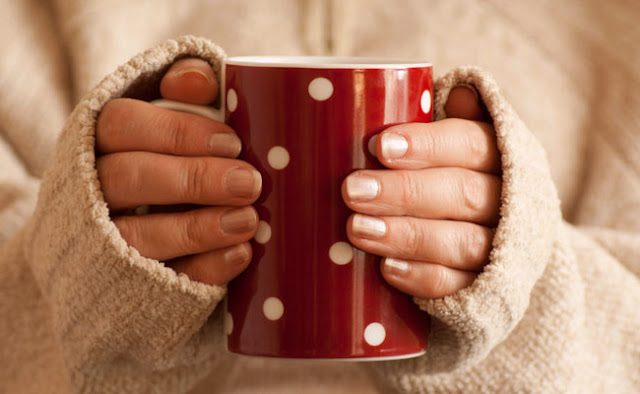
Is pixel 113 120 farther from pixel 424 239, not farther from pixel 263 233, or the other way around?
pixel 424 239

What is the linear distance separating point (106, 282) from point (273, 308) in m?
0.16

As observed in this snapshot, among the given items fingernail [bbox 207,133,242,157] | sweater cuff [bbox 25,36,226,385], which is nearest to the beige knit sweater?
sweater cuff [bbox 25,36,226,385]

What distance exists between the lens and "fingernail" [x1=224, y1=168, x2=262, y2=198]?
1.83 ft

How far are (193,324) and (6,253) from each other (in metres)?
0.31

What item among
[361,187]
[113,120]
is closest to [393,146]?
[361,187]

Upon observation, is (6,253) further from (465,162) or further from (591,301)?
(591,301)

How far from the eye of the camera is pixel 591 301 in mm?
856

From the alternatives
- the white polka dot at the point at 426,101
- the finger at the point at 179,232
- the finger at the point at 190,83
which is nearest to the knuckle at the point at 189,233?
the finger at the point at 179,232

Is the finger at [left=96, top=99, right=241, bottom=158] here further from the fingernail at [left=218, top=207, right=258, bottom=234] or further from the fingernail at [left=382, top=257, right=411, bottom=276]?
the fingernail at [left=382, top=257, right=411, bottom=276]

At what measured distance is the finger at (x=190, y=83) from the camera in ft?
2.04

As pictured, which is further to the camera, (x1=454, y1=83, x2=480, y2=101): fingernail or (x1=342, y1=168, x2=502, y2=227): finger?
(x1=454, y1=83, x2=480, y2=101): fingernail

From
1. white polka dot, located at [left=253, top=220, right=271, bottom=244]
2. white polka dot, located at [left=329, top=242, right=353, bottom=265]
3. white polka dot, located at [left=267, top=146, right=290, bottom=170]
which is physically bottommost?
white polka dot, located at [left=329, top=242, right=353, bottom=265]

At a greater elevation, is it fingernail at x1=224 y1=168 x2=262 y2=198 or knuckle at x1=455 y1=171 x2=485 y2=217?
fingernail at x1=224 y1=168 x2=262 y2=198

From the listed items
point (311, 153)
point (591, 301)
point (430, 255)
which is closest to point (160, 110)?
point (311, 153)
